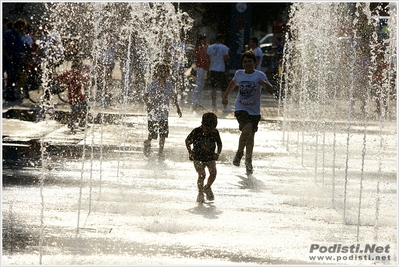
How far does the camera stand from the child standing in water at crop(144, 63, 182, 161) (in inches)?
532

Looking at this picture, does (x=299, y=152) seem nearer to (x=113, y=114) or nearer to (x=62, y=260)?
(x=113, y=114)

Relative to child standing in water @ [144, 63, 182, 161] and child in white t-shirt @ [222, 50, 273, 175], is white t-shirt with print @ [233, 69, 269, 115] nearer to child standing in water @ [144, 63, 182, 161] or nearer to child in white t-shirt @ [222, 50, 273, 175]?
child in white t-shirt @ [222, 50, 273, 175]

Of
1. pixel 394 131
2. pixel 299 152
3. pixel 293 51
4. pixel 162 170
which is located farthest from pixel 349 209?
pixel 293 51

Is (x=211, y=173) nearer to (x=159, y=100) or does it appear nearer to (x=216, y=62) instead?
(x=159, y=100)

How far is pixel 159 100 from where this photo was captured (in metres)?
13.5

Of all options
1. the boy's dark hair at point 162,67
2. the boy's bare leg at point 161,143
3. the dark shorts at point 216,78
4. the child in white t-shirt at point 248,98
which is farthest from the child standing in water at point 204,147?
the dark shorts at point 216,78

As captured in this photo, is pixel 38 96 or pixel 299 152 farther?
pixel 38 96

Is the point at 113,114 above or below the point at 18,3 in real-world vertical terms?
below

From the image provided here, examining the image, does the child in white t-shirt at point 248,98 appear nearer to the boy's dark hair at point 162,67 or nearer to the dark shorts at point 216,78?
the boy's dark hair at point 162,67

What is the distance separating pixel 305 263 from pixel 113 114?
12.7 metres

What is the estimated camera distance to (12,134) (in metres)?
15.7

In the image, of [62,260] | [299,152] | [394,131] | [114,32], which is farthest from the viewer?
[114,32]

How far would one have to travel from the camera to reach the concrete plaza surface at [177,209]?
25.0ft

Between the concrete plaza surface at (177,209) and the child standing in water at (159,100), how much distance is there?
0.50m
